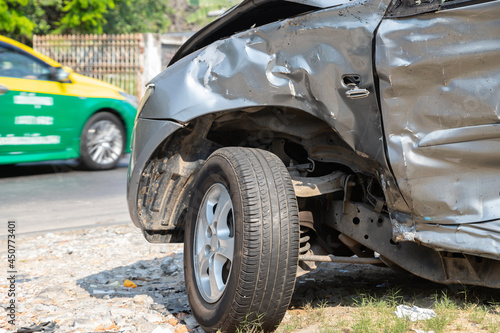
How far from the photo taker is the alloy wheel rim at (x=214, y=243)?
3068 millimetres

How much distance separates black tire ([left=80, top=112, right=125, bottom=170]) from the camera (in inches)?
364

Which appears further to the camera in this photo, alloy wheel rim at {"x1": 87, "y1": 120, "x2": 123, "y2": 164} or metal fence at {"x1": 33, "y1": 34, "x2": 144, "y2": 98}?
metal fence at {"x1": 33, "y1": 34, "x2": 144, "y2": 98}

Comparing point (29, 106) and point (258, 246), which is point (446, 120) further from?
point (29, 106)

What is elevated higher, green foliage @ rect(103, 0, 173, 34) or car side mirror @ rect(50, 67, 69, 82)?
green foliage @ rect(103, 0, 173, 34)

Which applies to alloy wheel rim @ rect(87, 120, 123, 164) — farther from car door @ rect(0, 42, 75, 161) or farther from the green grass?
the green grass

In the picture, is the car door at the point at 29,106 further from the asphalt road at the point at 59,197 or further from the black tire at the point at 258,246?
the black tire at the point at 258,246

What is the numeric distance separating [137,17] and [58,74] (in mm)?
20636

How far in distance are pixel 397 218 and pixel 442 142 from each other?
0.40 metres

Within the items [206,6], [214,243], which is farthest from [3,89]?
[206,6]

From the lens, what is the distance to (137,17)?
28.4 m

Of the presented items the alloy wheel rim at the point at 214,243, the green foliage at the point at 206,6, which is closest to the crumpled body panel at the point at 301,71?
the alloy wheel rim at the point at 214,243

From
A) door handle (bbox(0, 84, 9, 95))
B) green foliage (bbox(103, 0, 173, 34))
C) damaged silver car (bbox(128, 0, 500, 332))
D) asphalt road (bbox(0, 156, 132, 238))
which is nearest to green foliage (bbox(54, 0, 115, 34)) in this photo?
green foliage (bbox(103, 0, 173, 34))

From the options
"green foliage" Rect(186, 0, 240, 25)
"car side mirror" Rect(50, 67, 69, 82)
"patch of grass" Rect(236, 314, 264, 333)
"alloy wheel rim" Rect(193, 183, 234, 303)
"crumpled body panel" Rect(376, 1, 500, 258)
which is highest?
"green foliage" Rect(186, 0, 240, 25)

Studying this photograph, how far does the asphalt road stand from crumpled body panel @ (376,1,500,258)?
157 inches
